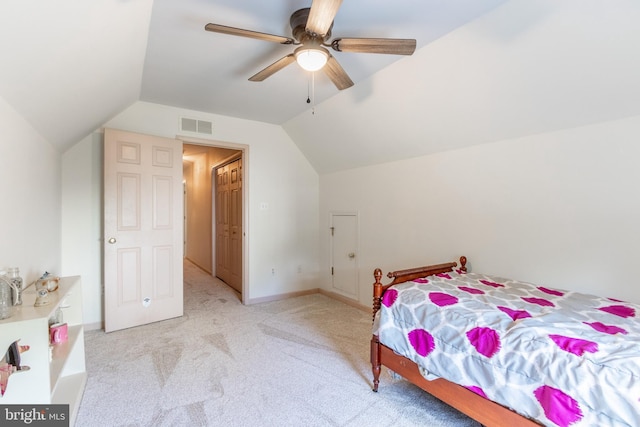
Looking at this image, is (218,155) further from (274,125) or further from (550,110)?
(550,110)

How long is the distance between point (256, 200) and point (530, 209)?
9.86 ft

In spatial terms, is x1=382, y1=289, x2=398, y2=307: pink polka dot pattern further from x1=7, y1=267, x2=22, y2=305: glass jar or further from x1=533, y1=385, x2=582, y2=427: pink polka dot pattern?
x1=7, y1=267, x2=22, y2=305: glass jar

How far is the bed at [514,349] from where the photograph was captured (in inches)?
42.8

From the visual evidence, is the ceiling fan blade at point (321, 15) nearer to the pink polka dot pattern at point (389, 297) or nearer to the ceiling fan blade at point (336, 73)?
the ceiling fan blade at point (336, 73)

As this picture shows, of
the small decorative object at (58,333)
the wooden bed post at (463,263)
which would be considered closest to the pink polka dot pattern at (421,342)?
the wooden bed post at (463,263)

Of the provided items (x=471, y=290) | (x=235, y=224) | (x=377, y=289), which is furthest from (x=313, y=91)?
(x=235, y=224)

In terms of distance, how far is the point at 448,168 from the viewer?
2.77 metres

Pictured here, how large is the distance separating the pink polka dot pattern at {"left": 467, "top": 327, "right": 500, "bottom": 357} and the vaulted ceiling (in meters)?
1.59

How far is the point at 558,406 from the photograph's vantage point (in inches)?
45.0

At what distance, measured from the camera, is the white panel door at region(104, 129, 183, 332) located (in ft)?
9.67

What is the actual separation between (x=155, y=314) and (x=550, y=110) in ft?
13.2

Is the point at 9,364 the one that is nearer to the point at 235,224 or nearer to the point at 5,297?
the point at 5,297

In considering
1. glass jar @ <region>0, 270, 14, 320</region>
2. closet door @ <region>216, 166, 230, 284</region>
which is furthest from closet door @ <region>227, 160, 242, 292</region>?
glass jar @ <region>0, 270, 14, 320</region>

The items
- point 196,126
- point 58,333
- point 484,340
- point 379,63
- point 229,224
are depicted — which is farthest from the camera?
point 229,224
